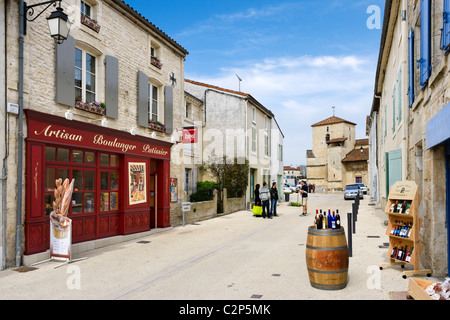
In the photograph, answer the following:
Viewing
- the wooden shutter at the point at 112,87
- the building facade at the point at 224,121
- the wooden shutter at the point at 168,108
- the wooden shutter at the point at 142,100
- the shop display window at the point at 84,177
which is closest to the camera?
the shop display window at the point at 84,177

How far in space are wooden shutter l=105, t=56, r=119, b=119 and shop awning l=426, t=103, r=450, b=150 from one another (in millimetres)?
7617

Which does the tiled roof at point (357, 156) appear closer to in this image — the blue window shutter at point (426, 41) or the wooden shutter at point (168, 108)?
the wooden shutter at point (168, 108)

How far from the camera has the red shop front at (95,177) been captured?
24.7 ft

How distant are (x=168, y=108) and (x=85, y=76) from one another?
13.2 ft

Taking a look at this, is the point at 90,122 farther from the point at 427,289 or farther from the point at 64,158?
the point at 427,289

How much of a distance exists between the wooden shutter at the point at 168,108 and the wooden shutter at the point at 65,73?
4453 millimetres

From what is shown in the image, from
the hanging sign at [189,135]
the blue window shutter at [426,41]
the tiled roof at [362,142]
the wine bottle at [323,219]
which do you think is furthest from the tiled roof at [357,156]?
the wine bottle at [323,219]

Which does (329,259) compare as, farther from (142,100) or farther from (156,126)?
(156,126)

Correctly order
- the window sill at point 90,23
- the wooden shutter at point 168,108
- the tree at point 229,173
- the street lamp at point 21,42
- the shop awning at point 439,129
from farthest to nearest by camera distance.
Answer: the tree at point 229,173
the wooden shutter at point 168,108
the window sill at point 90,23
the street lamp at point 21,42
the shop awning at point 439,129

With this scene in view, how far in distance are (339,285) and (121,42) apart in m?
8.79

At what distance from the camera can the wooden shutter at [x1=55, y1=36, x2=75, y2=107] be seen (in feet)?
26.9

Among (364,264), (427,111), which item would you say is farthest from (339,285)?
(427,111)

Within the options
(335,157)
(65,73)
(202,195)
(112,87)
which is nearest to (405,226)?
(65,73)

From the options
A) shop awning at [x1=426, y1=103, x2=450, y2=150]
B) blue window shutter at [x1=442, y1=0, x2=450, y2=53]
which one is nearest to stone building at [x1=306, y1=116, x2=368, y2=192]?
shop awning at [x1=426, y1=103, x2=450, y2=150]
